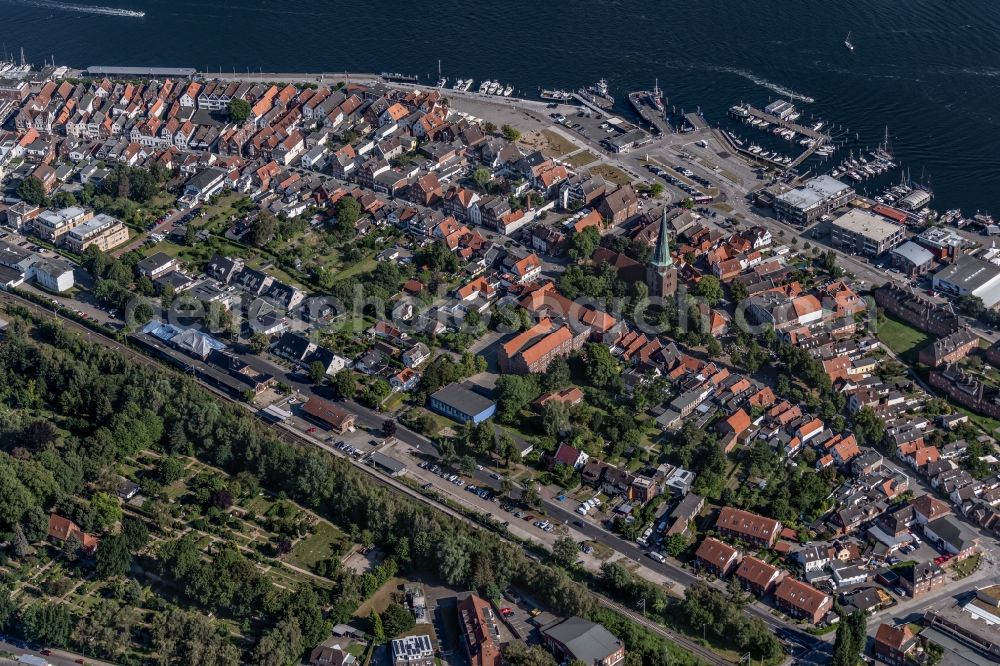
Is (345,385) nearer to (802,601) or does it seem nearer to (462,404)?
(462,404)

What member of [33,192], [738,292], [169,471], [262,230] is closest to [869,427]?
[738,292]

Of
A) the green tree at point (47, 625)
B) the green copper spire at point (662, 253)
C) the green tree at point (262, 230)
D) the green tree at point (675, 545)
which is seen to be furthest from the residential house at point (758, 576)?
the green tree at point (262, 230)

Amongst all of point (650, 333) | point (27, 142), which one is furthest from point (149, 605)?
point (27, 142)

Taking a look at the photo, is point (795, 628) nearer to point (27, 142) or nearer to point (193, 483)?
point (193, 483)

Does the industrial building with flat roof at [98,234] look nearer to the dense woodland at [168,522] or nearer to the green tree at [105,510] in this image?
the dense woodland at [168,522]

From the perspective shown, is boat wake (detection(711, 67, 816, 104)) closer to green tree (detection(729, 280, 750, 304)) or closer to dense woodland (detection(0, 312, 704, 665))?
green tree (detection(729, 280, 750, 304))

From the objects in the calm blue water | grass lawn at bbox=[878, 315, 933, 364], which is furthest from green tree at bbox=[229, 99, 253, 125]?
grass lawn at bbox=[878, 315, 933, 364]
